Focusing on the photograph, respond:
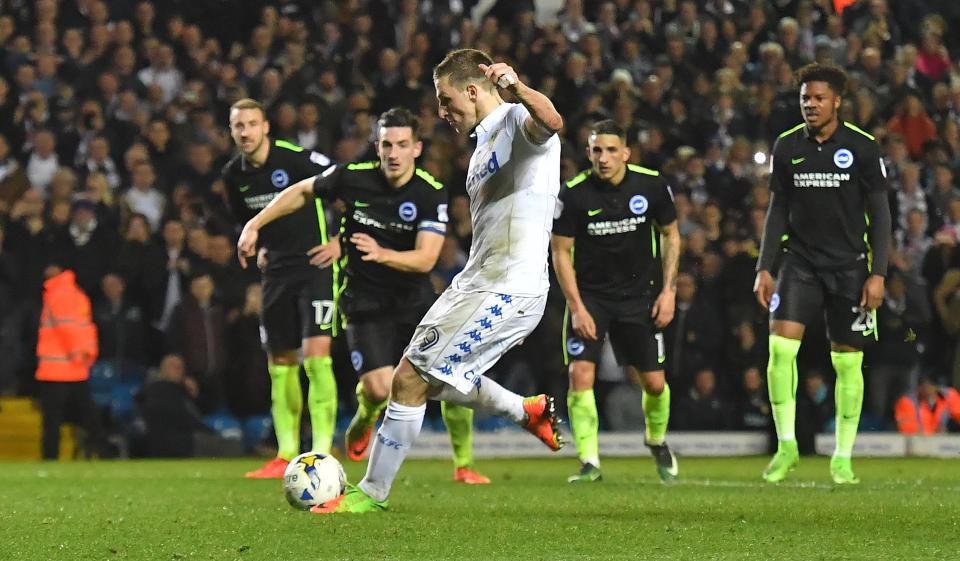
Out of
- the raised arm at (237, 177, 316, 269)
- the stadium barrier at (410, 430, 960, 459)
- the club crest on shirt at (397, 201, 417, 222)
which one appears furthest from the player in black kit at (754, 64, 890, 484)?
the stadium barrier at (410, 430, 960, 459)

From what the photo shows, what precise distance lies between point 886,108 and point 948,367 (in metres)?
4.39

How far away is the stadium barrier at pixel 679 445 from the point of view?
1461 cm

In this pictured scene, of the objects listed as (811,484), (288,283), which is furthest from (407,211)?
(811,484)

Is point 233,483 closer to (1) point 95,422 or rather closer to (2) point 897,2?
(1) point 95,422

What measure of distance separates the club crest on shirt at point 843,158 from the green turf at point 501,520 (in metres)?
2.04

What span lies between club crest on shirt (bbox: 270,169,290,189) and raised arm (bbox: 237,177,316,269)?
2.32 metres

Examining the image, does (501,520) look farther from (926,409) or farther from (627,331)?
(926,409)

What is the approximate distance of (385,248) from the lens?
31.1ft

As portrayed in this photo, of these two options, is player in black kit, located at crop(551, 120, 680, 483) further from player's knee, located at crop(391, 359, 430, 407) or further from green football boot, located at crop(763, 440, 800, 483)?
player's knee, located at crop(391, 359, 430, 407)

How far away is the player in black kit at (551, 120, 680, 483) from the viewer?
1022 centimetres

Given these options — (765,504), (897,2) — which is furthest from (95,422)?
(897,2)

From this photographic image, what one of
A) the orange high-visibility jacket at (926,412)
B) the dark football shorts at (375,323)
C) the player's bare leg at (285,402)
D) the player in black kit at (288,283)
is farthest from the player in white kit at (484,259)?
the orange high-visibility jacket at (926,412)

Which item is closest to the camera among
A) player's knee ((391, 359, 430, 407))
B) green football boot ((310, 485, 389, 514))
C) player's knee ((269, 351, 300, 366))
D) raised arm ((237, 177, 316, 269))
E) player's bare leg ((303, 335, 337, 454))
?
player's knee ((391, 359, 430, 407))

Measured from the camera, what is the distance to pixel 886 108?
19.1 meters
